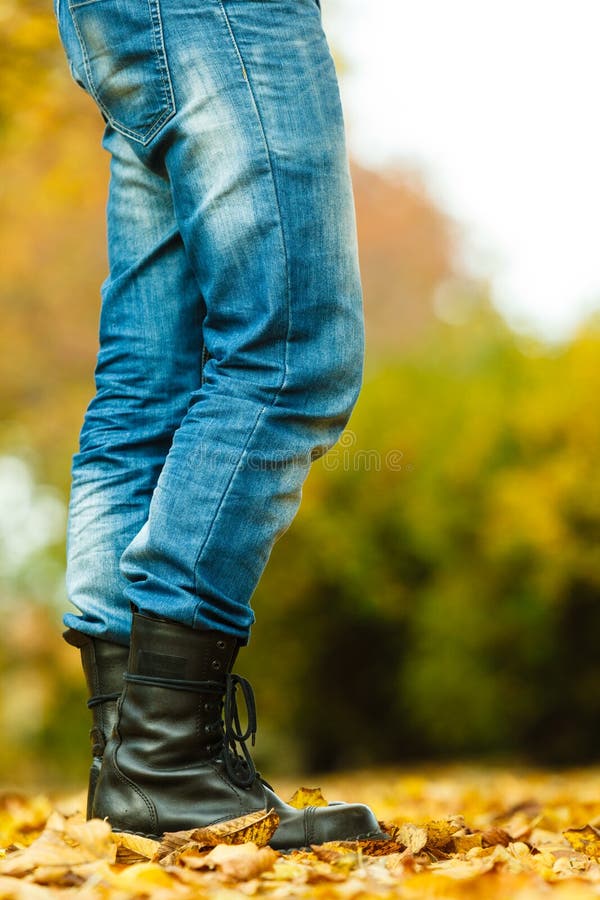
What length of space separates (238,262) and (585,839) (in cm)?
106

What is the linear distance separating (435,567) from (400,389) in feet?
5.83

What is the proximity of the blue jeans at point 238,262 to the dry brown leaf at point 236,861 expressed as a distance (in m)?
0.29

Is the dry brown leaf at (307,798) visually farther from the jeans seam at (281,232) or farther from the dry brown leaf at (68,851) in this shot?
the jeans seam at (281,232)

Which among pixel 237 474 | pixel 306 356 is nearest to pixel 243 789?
pixel 237 474

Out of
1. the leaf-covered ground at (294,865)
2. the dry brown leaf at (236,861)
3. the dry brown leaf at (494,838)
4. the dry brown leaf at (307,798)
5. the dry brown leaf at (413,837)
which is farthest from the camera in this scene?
the dry brown leaf at (307,798)

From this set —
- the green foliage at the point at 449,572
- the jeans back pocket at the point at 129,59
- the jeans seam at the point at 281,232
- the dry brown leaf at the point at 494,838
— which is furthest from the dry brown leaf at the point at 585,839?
the green foliage at the point at 449,572

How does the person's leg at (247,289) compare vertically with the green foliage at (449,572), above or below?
above

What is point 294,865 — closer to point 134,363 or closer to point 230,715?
point 230,715

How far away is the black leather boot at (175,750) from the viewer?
54.3 inches

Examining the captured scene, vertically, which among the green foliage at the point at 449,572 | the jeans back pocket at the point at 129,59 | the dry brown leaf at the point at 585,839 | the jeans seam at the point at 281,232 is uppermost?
the jeans back pocket at the point at 129,59

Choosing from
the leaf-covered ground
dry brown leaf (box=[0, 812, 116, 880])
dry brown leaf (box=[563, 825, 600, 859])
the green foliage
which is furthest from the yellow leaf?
the green foliage

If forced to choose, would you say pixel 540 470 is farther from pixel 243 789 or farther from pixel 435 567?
pixel 243 789

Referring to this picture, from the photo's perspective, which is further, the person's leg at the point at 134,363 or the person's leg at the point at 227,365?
the person's leg at the point at 134,363

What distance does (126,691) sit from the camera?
1407mm
